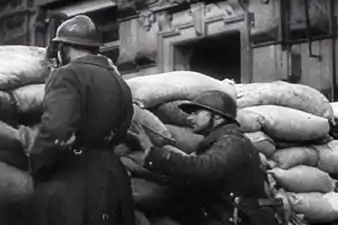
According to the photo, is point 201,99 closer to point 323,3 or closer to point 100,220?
A: point 100,220

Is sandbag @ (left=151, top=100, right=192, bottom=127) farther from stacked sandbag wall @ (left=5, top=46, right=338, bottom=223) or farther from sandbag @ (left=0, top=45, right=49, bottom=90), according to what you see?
sandbag @ (left=0, top=45, right=49, bottom=90)

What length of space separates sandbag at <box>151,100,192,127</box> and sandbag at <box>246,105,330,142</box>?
78 centimetres

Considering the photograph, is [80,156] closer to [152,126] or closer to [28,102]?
[28,102]

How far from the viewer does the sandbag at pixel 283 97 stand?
5.00m

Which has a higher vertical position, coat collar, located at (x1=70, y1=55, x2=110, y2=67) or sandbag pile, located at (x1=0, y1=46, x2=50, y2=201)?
coat collar, located at (x1=70, y1=55, x2=110, y2=67)

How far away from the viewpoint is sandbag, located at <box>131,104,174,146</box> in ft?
12.1

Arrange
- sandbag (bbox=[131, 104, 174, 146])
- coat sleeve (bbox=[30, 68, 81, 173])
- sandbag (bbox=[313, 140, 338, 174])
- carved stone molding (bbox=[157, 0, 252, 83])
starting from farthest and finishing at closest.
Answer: carved stone molding (bbox=[157, 0, 252, 83]), sandbag (bbox=[313, 140, 338, 174]), sandbag (bbox=[131, 104, 174, 146]), coat sleeve (bbox=[30, 68, 81, 173])

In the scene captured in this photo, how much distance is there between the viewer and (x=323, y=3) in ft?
24.9

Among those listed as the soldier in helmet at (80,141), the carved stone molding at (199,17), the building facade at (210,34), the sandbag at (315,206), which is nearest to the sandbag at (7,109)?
the soldier in helmet at (80,141)

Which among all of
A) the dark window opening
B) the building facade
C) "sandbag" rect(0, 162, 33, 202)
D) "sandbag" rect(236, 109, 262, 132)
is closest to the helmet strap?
"sandbag" rect(0, 162, 33, 202)

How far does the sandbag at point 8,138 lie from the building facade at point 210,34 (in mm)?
4576

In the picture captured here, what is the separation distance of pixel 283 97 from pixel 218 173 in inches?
64.0

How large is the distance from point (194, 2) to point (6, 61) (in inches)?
198

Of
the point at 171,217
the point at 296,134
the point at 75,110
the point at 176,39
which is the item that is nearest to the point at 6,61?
the point at 75,110
